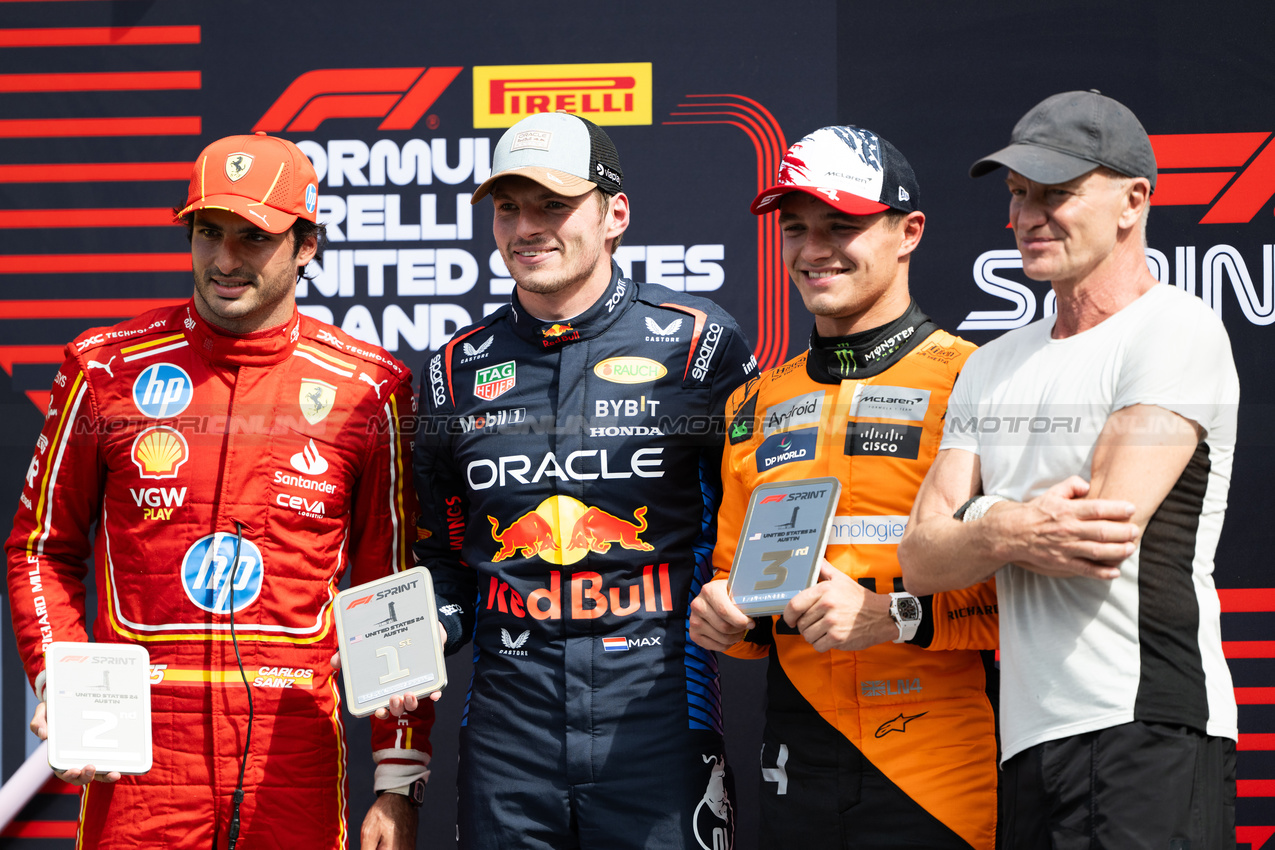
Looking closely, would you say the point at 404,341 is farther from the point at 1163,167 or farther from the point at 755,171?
the point at 1163,167

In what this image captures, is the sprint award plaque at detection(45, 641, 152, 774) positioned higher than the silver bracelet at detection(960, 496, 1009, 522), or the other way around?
the silver bracelet at detection(960, 496, 1009, 522)

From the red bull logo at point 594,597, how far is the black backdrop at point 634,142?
3.24 feet

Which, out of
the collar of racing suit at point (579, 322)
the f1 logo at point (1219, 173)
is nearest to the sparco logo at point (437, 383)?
the collar of racing suit at point (579, 322)

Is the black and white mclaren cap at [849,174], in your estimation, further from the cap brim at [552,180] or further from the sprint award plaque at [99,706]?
the sprint award plaque at [99,706]

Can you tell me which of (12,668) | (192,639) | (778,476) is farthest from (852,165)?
(12,668)

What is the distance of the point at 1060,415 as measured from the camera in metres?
1.76

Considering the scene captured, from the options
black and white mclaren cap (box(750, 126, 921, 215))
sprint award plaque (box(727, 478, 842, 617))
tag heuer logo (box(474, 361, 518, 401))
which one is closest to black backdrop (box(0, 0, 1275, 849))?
tag heuer logo (box(474, 361, 518, 401))

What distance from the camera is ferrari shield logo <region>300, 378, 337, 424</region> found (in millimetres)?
2506

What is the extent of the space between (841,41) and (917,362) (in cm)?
138

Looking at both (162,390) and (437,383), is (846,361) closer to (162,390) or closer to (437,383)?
(437,383)

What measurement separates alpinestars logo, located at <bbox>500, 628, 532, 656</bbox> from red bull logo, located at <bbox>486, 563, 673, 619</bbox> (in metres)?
0.04

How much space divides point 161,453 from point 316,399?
0.35 m

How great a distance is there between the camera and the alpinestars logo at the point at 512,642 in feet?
7.74

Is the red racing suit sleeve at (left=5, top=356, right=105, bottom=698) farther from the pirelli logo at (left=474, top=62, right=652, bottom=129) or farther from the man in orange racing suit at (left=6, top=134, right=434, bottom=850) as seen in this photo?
the pirelli logo at (left=474, top=62, right=652, bottom=129)
